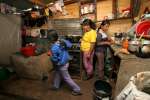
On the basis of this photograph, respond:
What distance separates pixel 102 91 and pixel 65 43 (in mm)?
1201

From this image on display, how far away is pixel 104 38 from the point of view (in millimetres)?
4707

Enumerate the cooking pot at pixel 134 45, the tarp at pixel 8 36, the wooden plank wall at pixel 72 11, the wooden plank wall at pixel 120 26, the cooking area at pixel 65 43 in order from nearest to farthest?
the cooking pot at pixel 134 45 < the cooking area at pixel 65 43 < the wooden plank wall at pixel 120 26 < the tarp at pixel 8 36 < the wooden plank wall at pixel 72 11

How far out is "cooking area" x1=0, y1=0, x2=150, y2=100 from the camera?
4051 mm

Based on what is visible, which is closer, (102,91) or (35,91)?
(102,91)

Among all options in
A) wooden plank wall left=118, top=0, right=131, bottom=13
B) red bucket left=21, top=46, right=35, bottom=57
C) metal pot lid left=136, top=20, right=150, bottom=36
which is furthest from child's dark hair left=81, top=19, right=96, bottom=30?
red bucket left=21, top=46, right=35, bottom=57

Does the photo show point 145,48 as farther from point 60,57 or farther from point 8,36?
point 8,36

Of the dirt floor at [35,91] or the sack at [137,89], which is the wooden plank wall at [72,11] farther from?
the sack at [137,89]

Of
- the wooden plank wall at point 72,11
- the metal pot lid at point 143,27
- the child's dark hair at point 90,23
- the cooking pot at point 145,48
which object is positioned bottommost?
the cooking pot at point 145,48

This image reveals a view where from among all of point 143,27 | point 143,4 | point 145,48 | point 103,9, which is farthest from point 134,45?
point 103,9

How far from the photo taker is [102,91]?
11.2ft

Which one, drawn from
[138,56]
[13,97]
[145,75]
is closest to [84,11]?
[138,56]

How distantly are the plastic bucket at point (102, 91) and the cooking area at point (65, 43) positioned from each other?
0.04 metres

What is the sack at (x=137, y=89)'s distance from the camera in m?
1.98

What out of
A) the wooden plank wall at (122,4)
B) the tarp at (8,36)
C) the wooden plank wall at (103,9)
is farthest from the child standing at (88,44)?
the tarp at (8,36)
